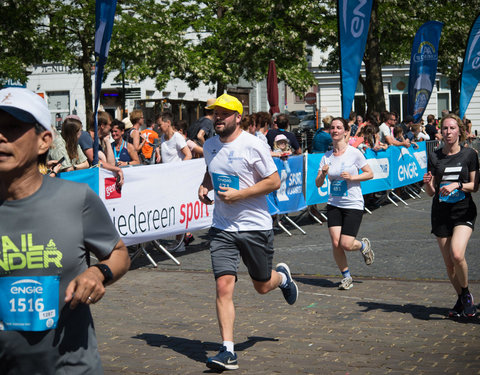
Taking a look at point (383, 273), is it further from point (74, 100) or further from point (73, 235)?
point (74, 100)

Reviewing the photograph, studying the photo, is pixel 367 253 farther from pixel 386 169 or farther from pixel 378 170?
pixel 386 169

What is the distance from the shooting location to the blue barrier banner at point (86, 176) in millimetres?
9094

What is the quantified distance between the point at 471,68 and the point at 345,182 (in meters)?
9.11

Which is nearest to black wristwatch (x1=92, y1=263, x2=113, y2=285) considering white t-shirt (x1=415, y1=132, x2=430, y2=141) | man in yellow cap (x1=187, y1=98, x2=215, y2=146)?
man in yellow cap (x1=187, y1=98, x2=215, y2=146)

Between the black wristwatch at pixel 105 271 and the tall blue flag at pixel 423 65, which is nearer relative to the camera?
the black wristwatch at pixel 105 271

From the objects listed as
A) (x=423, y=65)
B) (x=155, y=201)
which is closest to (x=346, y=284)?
(x=155, y=201)

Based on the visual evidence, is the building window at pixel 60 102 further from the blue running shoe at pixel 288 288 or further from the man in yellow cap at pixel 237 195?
the man in yellow cap at pixel 237 195

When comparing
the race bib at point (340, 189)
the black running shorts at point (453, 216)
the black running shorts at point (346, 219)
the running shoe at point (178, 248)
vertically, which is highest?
the race bib at point (340, 189)

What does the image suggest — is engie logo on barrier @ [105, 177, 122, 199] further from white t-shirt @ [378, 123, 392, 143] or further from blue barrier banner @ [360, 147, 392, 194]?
white t-shirt @ [378, 123, 392, 143]

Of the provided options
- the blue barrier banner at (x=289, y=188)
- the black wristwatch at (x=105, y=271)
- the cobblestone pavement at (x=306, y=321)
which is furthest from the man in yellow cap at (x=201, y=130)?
the black wristwatch at (x=105, y=271)

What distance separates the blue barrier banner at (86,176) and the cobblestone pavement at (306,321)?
1242mm

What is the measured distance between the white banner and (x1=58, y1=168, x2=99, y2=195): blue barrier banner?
8 cm

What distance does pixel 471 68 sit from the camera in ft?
55.1

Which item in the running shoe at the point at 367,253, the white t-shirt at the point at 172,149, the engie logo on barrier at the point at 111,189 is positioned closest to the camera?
the running shoe at the point at 367,253
